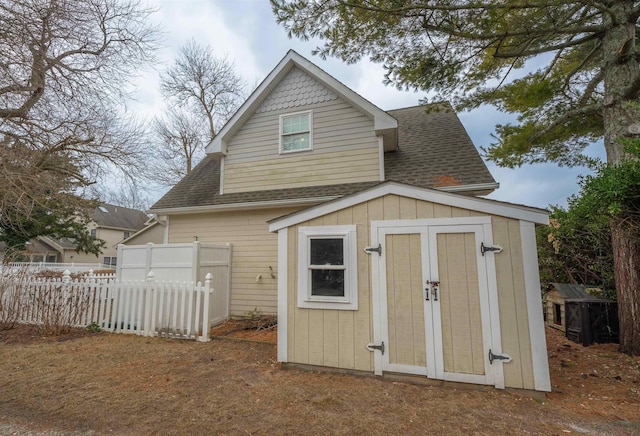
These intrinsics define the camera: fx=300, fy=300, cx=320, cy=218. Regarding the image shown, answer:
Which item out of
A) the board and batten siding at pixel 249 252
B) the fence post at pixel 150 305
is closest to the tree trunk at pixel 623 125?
the board and batten siding at pixel 249 252

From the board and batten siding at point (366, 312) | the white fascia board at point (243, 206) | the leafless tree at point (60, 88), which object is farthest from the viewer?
the white fascia board at point (243, 206)

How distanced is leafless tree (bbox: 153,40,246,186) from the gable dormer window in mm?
11775

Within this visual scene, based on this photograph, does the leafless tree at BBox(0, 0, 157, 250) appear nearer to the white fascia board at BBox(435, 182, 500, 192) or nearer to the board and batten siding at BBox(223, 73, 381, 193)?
the board and batten siding at BBox(223, 73, 381, 193)

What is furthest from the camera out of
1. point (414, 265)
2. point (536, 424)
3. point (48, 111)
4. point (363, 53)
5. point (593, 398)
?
point (48, 111)

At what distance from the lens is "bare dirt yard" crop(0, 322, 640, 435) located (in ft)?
9.35

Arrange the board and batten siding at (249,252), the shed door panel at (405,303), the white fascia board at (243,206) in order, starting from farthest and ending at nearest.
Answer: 1. the board and batten siding at (249,252)
2. the white fascia board at (243,206)
3. the shed door panel at (405,303)

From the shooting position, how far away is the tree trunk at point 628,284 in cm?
470

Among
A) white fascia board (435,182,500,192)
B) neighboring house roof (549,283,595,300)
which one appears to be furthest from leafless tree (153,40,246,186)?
neighboring house roof (549,283,595,300)

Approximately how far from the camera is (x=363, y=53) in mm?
6059

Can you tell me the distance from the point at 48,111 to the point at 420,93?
8707 millimetres

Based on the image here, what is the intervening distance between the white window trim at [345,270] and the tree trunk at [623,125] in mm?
4090

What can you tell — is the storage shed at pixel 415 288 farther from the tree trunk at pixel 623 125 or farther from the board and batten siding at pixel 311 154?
the board and batten siding at pixel 311 154

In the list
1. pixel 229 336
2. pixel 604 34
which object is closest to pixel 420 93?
pixel 604 34

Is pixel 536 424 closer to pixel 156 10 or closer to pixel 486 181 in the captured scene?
pixel 486 181
